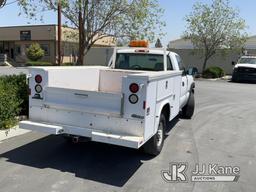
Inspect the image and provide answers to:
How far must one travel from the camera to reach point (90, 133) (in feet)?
16.4

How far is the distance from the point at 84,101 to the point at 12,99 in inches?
110

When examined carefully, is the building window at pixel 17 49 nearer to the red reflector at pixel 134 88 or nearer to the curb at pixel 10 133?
the curb at pixel 10 133

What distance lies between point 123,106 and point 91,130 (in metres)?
0.68

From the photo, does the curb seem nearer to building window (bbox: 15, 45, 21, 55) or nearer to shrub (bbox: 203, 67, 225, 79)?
shrub (bbox: 203, 67, 225, 79)

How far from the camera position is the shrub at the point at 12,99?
22.8ft

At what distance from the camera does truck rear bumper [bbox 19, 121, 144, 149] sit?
185 inches

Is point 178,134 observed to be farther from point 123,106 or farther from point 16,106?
point 16,106

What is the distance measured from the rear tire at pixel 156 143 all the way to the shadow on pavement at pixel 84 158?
152 mm

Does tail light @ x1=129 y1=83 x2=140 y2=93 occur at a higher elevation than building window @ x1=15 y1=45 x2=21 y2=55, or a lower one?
lower

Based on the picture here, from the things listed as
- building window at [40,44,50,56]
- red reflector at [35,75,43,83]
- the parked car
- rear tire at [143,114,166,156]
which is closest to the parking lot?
rear tire at [143,114,166,156]

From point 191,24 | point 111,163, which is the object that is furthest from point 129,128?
point 191,24

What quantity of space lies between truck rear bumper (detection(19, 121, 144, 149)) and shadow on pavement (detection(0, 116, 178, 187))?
Answer: 56 centimetres

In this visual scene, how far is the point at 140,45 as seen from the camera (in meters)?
7.73

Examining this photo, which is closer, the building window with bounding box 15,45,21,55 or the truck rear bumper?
the truck rear bumper
